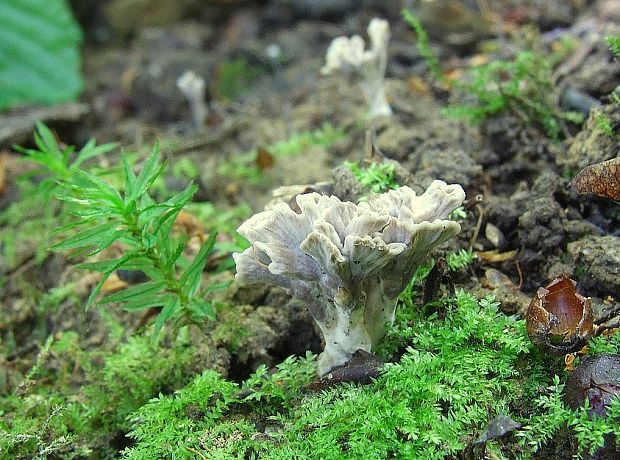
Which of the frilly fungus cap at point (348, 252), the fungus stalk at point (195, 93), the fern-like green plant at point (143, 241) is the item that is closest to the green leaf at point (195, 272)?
the fern-like green plant at point (143, 241)

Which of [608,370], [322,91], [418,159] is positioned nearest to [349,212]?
[608,370]

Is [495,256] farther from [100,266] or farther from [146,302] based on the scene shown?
[100,266]

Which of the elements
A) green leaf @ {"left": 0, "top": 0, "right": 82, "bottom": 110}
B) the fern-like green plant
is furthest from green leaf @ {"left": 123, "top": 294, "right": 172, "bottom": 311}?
green leaf @ {"left": 0, "top": 0, "right": 82, "bottom": 110}

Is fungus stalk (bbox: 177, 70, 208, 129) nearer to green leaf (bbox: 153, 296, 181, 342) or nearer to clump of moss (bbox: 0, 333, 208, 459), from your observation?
clump of moss (bbox: 0, 333, 208, 459)

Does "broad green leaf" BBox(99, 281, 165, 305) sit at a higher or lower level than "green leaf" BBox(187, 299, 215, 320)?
higher

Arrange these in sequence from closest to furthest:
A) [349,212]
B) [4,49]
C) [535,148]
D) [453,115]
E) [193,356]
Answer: [349,212]
[193,356]
[535,148]
[453,115]
[4,49]

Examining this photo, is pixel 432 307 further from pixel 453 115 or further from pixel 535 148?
pixel 453 115

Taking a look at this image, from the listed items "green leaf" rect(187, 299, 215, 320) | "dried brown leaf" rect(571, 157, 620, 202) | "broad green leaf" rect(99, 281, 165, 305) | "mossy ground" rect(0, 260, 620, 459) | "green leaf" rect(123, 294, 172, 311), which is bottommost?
"mossy ground" rect(0, 260, 620, 459)
